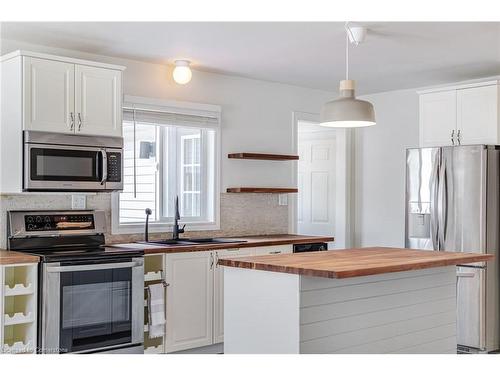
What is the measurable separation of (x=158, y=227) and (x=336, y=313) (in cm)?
222

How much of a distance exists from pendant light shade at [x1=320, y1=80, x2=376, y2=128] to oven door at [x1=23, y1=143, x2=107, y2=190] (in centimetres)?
176

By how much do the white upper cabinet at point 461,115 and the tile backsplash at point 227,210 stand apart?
60.5 inches

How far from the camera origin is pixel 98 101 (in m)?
4.70

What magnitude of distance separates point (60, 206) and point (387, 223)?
3.52 m

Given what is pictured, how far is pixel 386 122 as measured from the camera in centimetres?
695

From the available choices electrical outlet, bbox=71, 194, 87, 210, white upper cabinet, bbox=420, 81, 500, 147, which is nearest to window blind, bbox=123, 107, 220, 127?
electrical outlet, bbox=71, 194, 87, 210

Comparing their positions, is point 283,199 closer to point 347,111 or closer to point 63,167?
point 63,167

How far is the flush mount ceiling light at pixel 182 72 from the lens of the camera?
5344 mm

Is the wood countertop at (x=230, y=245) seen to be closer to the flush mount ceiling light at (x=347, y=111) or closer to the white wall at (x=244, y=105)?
the white wall at (x=244, y=105)

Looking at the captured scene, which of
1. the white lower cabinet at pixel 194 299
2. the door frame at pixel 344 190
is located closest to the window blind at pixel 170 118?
the white lower cabinet at pixel 194 299

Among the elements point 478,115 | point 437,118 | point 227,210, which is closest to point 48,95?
Result: point 227,210

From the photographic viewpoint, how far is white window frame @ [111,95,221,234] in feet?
17.0
